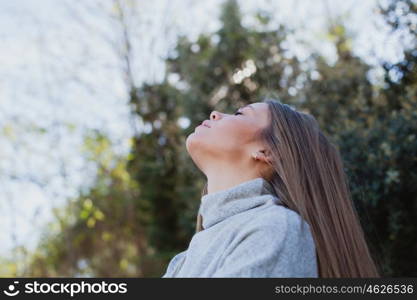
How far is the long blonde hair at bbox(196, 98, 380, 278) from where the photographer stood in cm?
180

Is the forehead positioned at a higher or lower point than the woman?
higher

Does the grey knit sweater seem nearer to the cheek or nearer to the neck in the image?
the neck

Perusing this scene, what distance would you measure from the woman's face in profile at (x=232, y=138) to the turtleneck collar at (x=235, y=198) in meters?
0.15

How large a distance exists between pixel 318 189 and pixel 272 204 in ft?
0.62

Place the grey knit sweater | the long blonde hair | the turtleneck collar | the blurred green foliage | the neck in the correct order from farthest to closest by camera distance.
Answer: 1. the blurred green foliage
2. the neck
3. the turtleneck collar
4. the long blonde hair
5. the grey knit sweater

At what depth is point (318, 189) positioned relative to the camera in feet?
6.32

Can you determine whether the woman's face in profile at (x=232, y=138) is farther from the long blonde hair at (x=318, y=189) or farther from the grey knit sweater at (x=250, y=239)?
the grey knit sweater at (x=250, y=239)

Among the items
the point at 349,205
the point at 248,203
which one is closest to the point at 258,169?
the point at 248,203

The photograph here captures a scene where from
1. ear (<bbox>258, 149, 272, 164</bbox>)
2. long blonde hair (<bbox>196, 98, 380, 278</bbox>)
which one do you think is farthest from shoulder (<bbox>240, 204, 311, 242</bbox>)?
ear (<bbox>258, 149, 272, 164</bbox>)

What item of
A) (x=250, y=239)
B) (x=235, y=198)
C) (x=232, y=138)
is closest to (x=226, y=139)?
(x=232, y=138)

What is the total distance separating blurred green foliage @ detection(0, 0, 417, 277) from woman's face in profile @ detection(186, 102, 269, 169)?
2.66ft

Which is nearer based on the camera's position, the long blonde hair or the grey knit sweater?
the grey knit sweater

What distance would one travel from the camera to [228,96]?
7367 millimetres

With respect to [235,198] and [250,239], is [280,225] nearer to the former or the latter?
[250,239]
